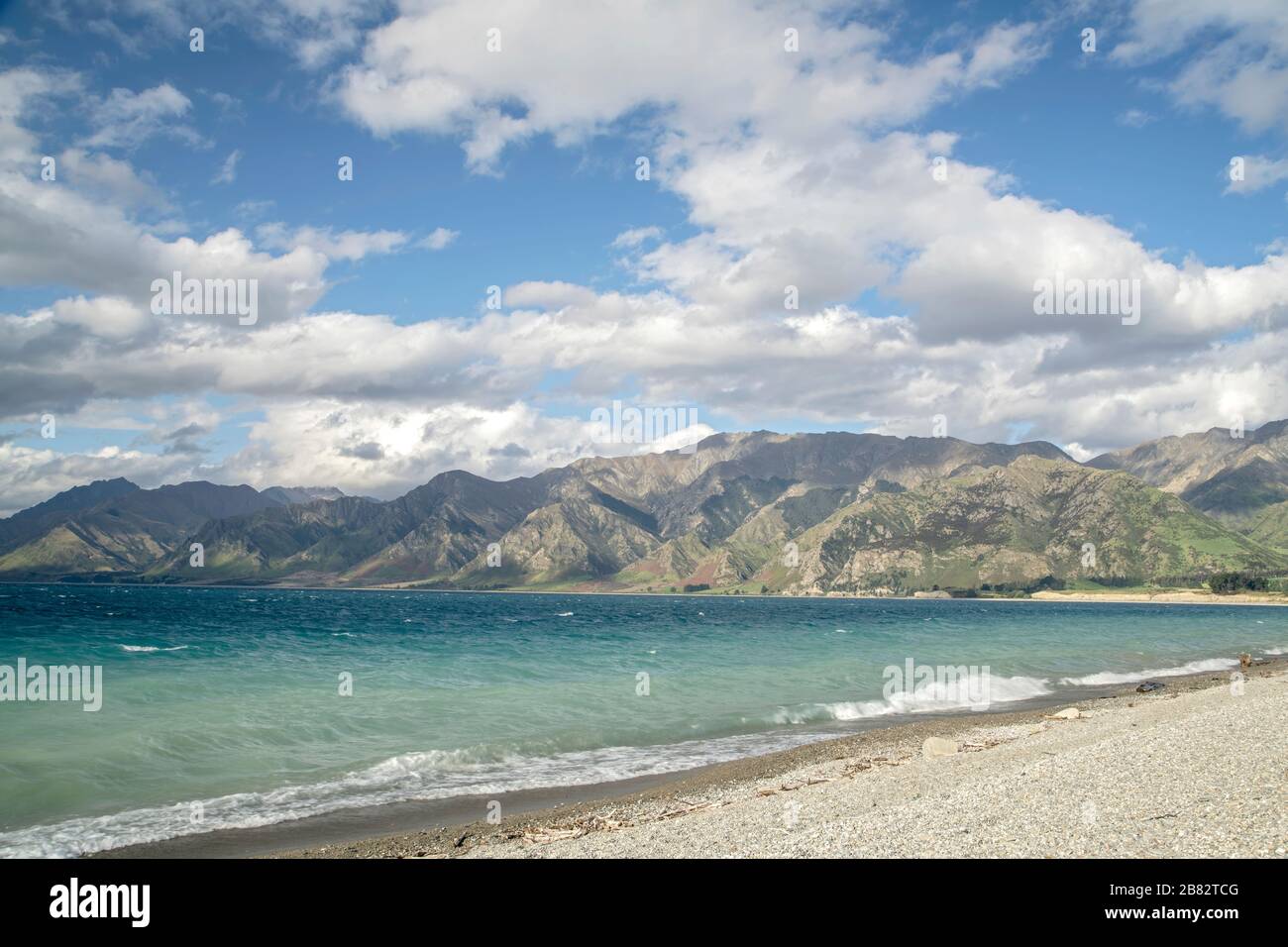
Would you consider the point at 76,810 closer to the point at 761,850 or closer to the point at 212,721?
the point at 212,721

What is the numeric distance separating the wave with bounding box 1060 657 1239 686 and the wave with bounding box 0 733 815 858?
32.1 metres

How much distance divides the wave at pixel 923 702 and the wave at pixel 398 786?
→ 5.51 m

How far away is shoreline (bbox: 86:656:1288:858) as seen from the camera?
1803 cm

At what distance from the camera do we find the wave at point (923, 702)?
40.2 meters

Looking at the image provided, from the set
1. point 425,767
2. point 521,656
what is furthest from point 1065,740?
point 521,656

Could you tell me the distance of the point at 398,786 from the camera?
24672 mm
